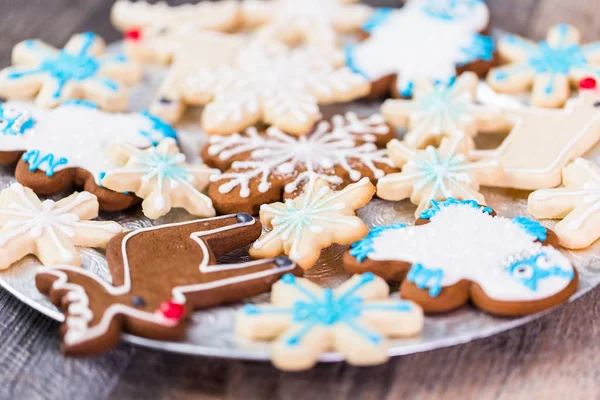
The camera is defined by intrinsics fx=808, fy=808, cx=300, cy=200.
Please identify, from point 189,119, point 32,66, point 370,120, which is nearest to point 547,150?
point 370,120

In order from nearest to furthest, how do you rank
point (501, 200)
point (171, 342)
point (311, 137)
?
point (171, 342) < point (501, 200) < point (311, 137)

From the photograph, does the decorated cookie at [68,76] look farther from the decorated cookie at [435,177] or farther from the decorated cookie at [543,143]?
the decorated cookie at [543,143]

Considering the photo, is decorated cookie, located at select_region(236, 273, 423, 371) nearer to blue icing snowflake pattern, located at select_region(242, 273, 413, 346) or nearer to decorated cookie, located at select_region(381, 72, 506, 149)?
blue icing snowflake pattern, located at select_region(242, 273, 413, 346)

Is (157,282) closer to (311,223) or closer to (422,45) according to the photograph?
(311,223)

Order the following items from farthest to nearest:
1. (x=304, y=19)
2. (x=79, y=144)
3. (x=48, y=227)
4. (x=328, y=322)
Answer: (x=304, y=19), (x=79, y=144), (x=48, y=227), (x=328, y=322)

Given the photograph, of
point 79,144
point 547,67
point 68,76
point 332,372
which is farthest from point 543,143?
point 68,76

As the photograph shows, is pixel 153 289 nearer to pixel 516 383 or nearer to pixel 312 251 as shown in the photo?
pixel 312 251

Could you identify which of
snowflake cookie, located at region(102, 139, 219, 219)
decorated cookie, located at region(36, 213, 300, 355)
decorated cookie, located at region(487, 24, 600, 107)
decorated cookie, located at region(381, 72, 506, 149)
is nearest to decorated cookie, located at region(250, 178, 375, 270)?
decorated cookie, located at region(36, 213, 300, 355)
